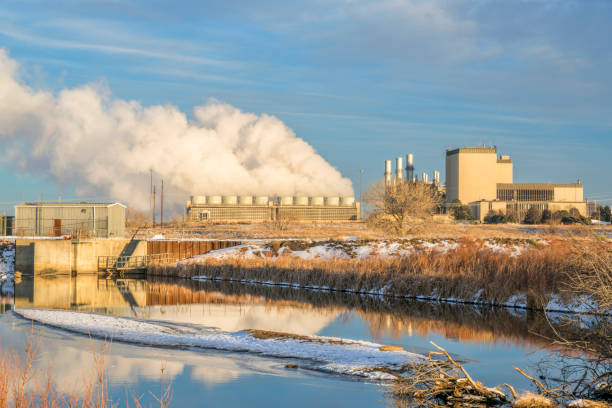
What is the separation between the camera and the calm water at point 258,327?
12531 millimetres

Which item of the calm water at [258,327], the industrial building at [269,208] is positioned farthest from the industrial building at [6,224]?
the industrial building at [269,208]

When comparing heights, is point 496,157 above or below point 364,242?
above

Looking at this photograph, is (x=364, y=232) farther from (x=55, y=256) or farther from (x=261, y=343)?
(x=261, y=343)

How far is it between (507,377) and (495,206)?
124m

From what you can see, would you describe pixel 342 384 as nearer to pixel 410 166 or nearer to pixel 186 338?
pixel 186 338

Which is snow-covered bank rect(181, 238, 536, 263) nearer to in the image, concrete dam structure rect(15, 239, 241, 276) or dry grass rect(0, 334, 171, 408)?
concrete dam structure rect(15, 239, 241, 276)

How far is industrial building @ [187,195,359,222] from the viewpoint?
154 metres

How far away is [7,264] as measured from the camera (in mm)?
44594

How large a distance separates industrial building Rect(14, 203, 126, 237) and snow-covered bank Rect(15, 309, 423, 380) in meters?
35.1

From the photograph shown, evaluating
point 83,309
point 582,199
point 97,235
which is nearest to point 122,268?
point 97,235

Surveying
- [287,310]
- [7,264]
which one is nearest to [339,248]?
[287,310]

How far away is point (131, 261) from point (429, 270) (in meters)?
24.3

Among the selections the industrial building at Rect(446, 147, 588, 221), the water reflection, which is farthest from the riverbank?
the industrial building at Rect(446, 147, 588, 221)

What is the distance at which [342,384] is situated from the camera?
13.0 meters
